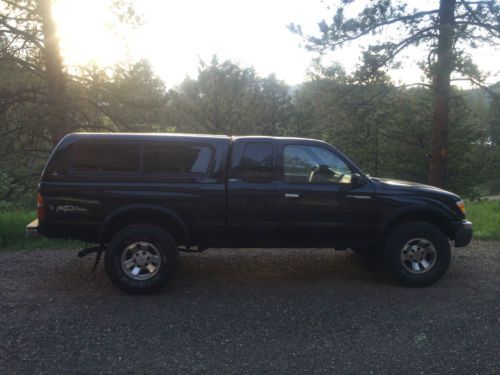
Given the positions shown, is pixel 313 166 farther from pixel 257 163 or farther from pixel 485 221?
pixel 485 221

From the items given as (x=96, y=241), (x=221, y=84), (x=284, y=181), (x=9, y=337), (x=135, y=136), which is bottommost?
(x=9, y=337)

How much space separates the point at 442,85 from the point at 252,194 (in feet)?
26.2

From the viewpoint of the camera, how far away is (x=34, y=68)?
1279 centimetres

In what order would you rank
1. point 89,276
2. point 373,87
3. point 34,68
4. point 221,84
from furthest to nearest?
1. point 221,84
2. point 34,68
3. point 373,87
4. point 89,276

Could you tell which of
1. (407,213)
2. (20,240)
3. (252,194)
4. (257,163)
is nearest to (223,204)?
(252,194)

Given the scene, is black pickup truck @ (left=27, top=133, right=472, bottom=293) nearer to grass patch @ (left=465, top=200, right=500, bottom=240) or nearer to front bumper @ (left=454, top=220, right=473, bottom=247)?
front bumper @ (left=454, top=220, right=473, bottom=247)

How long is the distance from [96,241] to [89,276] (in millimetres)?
838

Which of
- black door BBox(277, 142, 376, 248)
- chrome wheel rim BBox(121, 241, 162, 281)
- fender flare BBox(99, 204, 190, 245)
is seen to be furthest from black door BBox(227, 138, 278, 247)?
chrome wheel rim BBox(121, 241, 162, 281)

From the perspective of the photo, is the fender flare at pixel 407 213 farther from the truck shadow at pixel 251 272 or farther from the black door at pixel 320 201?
the truck shadow at pixel 251 272

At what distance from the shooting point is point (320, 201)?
5285mm

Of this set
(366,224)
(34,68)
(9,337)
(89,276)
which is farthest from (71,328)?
(34,68)

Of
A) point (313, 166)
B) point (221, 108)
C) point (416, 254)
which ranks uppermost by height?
point (221, 108)

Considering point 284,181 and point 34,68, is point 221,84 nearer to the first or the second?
point 34,68

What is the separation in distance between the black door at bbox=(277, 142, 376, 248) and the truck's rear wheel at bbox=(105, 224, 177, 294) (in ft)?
4.68
